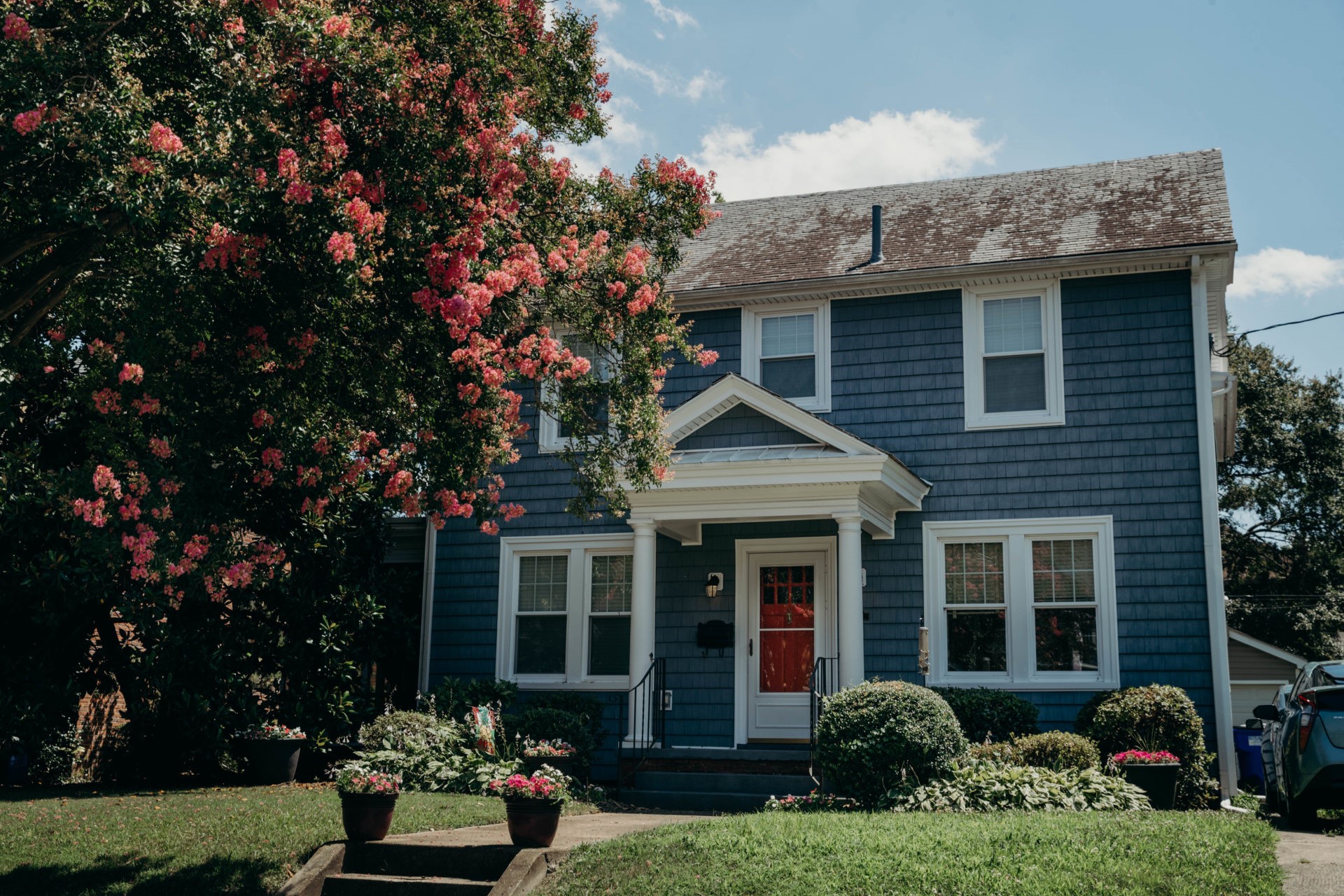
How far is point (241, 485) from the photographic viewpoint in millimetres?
8172

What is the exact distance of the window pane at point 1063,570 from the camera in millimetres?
12906

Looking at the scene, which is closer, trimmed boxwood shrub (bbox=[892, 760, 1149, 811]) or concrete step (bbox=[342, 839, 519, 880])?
concrete step (bbox=[342, 839, 519, 880])

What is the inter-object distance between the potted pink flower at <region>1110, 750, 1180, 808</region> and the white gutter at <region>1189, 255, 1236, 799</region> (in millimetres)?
1903

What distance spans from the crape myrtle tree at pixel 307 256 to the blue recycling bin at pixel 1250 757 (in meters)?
8.87

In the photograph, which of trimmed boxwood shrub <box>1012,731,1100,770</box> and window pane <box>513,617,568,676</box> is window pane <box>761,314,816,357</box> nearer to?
window pane <box>513,617,568,676</box>

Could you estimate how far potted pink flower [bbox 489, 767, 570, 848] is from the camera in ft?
26.0

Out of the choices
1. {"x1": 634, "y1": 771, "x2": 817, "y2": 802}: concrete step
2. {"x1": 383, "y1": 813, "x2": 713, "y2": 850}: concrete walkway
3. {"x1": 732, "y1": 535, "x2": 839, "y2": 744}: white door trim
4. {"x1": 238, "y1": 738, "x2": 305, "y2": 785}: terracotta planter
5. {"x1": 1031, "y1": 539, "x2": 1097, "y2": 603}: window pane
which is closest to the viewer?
{"x1": 383, "y1": 813, "x2": 713, "y2": 850}: concrete walkway

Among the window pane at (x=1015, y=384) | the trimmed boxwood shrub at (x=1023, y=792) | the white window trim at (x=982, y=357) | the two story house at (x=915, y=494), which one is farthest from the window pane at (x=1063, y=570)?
the trimmed boxwood shrub at (x=1023, y=792)

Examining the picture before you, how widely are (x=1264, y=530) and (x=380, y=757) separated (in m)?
26.2

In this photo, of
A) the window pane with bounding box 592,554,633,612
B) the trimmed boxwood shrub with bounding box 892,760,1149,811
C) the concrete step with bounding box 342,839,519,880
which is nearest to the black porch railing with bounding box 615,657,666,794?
the window pane with bounding box 592,554,633,612

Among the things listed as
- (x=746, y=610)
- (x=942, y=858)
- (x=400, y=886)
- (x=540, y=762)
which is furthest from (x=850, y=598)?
(x=400, y=886)

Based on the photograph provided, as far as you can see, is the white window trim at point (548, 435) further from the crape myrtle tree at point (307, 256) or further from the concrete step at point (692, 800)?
the crape myrtle tree at point (307, 256)

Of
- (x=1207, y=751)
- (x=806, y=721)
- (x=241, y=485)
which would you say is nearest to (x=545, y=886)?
(x=241, y=485)

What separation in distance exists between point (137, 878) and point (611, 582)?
24.8 feet
